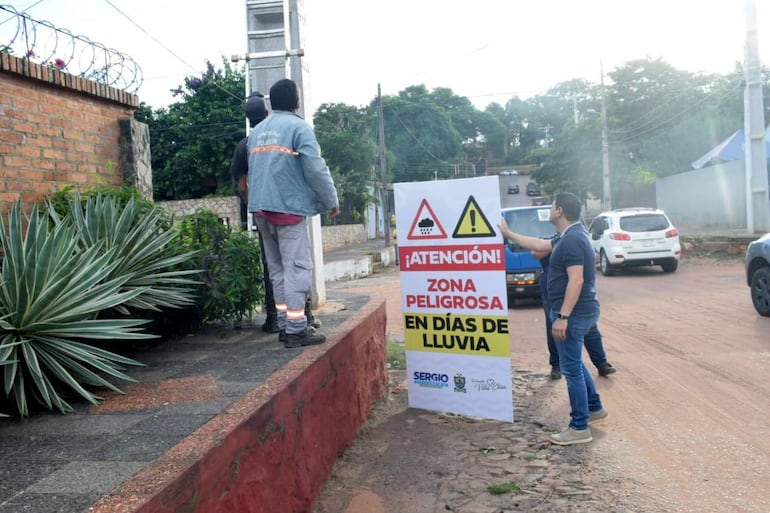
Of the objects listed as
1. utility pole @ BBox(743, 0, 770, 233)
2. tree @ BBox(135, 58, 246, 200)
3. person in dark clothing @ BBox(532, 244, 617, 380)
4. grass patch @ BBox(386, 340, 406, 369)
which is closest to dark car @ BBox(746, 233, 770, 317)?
person in dark clothing @ BBox(532, 244, 617, 380)

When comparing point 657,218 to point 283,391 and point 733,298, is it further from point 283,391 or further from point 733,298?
point 283,391

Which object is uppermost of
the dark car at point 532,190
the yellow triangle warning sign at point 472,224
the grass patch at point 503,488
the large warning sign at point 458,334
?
the dark car at point 532,190

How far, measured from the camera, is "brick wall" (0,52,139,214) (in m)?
5.11

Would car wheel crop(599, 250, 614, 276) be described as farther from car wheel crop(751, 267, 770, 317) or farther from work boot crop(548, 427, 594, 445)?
work boot crop(548, 427, 594, 445)

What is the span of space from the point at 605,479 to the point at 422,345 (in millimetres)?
1911

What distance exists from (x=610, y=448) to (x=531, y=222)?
306 inches

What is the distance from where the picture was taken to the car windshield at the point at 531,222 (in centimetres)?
1190

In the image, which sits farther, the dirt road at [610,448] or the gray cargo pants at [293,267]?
the gray cargo pants at [293,267]

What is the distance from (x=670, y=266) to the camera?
629 inches

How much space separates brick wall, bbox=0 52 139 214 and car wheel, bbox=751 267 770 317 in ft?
27.4

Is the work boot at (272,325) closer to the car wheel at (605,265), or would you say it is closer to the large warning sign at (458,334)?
the large warning sign at (458,334)

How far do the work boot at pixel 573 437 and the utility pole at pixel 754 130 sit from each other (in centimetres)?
1639

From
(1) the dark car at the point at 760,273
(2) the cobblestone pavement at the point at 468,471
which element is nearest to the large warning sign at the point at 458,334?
(2) the cobblestone pavement at the point at 468,471

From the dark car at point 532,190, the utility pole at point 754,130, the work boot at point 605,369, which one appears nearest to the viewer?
the work boot at point 605,369
